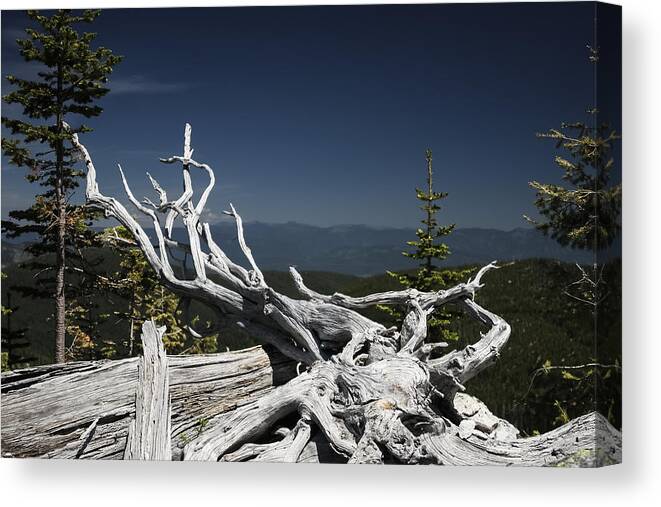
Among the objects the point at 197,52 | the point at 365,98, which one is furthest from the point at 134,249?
the point at 365,98

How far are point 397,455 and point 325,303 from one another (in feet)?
6.90

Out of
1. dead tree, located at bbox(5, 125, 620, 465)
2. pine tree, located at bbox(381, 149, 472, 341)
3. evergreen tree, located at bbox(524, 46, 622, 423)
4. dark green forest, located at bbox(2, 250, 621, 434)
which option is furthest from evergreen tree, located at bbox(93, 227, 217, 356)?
evergreen tree, located at bbox(524, 46, 622, 423)

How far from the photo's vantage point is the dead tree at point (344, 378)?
6652mm

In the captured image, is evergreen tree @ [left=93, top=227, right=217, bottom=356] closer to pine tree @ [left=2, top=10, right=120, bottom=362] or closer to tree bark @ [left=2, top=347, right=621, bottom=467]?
pine tree @ [left=2, top=10, right=120, bottom=362]

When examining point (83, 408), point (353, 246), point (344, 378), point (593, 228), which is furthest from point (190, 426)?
point (593, 228)

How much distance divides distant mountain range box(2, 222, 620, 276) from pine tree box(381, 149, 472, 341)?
0.11m

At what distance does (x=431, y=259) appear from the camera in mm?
9500

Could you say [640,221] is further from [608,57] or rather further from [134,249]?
[134,249]

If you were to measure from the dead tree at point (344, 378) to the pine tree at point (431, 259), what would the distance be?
34 centimetres

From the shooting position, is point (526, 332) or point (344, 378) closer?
point (344, 378)

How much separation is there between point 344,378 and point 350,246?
3.07 m

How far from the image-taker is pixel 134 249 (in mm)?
9695

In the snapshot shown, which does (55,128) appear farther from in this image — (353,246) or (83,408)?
(353,246)

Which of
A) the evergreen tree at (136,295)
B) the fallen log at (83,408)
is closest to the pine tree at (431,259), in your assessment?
the evergreen tree at (136,295)
